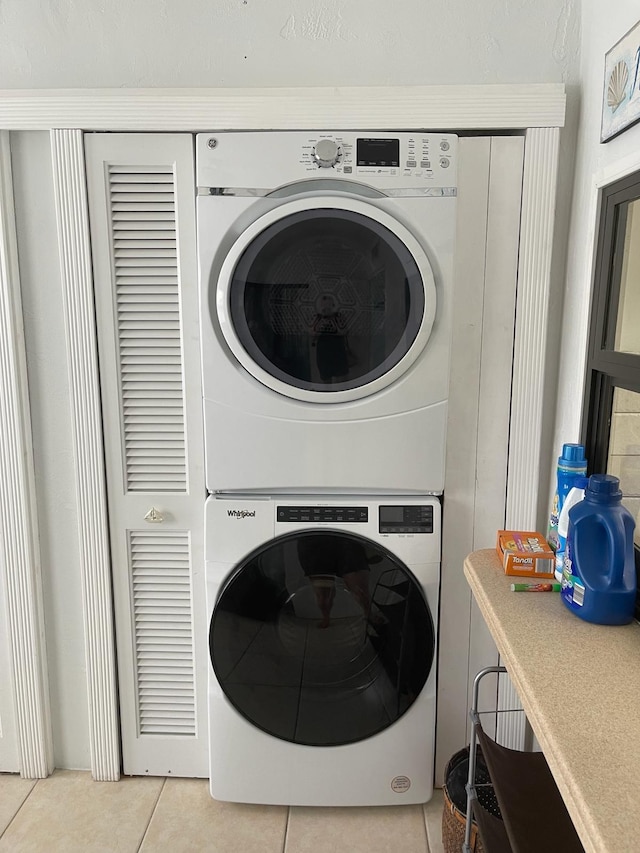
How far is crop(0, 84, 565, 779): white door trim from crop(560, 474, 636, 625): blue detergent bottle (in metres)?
0.53

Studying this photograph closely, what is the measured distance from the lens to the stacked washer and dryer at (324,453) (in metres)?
1.63

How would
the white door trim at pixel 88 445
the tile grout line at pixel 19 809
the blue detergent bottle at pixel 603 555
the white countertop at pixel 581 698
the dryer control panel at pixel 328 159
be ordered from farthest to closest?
1. the tile grout line at pixel 19 809
2. the white door trim at pixel 88 445
3. the dryer control panel at pixel 328 159
4. the blue detergent bottle at pixel 603 555
5. the white countertop at pixel 581 698

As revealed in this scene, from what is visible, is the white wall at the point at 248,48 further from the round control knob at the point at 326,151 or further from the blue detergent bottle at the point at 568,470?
the blue detergent bottle at the point at 568,470

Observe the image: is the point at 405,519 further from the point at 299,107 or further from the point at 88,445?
the point at 299,107

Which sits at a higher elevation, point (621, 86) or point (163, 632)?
point (621, 86)

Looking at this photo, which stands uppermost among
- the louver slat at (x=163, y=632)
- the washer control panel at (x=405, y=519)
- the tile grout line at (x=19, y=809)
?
the washer control panel at (x=405, y=519)

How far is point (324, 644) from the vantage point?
1.79 metres

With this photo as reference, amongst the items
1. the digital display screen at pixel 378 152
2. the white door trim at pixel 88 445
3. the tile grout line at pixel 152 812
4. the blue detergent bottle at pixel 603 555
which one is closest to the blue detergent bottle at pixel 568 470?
the blue detergent bottle at pixel 603 555

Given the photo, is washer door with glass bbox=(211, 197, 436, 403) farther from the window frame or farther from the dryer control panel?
the window frame

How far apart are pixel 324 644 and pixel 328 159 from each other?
4.18ft

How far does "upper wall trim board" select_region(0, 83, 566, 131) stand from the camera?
1.66m

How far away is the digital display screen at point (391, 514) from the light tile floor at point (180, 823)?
883 millimetres

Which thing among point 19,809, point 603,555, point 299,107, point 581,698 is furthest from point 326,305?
point 19,809

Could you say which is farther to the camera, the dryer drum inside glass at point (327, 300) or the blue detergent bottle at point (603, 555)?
the dryer drum inside glass at point (327, 300)
